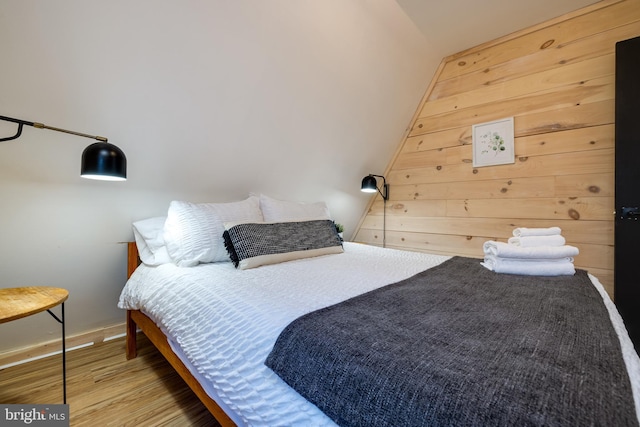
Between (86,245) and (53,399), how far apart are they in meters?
0.76

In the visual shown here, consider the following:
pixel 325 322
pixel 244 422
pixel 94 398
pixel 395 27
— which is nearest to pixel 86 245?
pixel 94 398

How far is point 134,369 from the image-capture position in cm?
160

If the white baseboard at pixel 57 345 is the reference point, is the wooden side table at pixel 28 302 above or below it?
above

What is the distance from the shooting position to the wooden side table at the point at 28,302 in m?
0.97

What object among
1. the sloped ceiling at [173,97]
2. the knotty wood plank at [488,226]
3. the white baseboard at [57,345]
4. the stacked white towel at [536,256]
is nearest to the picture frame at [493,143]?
the knotty wood plank at [488,226]

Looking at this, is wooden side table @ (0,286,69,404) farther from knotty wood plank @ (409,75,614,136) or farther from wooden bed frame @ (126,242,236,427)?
knotty wood plank @ (409,75,614,136)

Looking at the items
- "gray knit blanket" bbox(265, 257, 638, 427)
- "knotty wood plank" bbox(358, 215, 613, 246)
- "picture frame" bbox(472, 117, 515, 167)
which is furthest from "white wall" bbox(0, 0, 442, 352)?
"gray knit blanket" bbox(265, 257, 638, 427)

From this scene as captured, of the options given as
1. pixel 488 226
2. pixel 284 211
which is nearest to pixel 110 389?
pixel 284 211

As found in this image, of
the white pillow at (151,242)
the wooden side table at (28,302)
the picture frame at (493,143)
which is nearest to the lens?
the wooden side table at (28,302)

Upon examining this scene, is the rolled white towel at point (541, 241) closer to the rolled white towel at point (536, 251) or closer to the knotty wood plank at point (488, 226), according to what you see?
the rolled white towel at point (536, 251)

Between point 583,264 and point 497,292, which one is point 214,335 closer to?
point 497,292

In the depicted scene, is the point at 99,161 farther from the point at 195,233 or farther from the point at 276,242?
the point at 276,242

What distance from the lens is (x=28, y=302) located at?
108cm

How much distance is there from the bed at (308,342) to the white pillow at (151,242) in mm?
55
